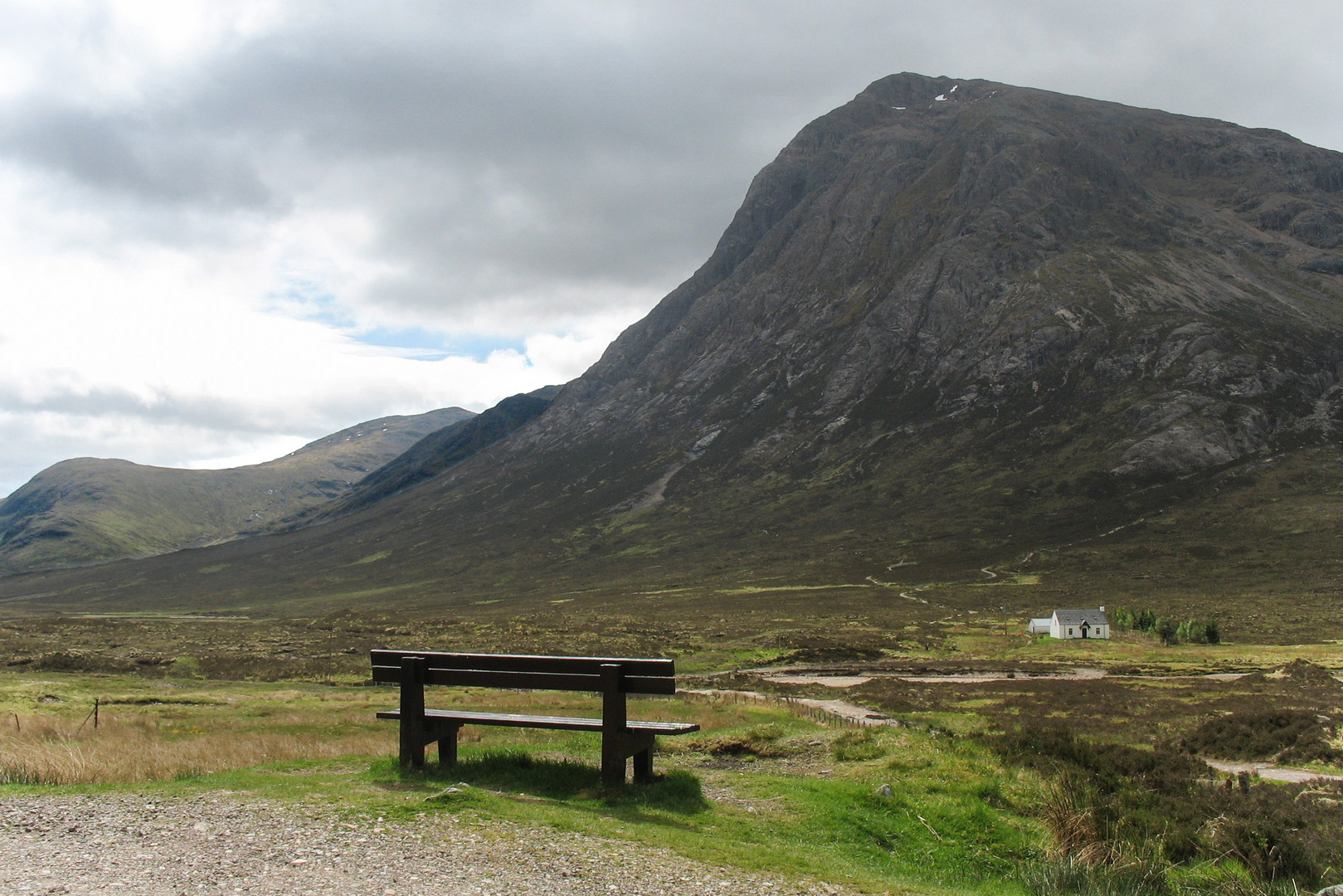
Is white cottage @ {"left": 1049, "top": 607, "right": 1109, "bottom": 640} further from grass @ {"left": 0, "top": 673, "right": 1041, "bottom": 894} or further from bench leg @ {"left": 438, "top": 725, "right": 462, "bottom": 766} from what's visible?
bench leg @ {"left": 438, "top": 725, "right": 462, "bottom": 766}

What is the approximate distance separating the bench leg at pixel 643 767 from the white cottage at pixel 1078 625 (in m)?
77.8

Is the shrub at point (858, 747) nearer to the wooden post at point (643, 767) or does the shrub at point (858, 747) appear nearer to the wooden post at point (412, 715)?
the wooden post at point (643, 767)

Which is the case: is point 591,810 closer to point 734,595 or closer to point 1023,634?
point 1023,634

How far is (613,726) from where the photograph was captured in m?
11.3

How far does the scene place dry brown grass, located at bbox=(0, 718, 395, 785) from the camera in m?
11.4

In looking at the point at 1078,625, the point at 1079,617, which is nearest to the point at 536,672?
the point at 1078,625

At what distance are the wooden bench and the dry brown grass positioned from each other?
10.1ft

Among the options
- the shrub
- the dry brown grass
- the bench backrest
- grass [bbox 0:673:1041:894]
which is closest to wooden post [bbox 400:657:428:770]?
the bench backrest

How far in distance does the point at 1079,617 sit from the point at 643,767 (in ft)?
265

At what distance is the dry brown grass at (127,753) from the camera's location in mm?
11398

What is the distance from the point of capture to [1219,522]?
A: 147625 millimetres

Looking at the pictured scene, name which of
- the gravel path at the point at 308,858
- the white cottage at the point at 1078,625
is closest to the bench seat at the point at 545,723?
the gravel path at the point at 308,858

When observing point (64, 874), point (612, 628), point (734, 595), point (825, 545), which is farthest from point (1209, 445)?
point (64, 874)

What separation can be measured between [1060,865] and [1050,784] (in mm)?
3968
